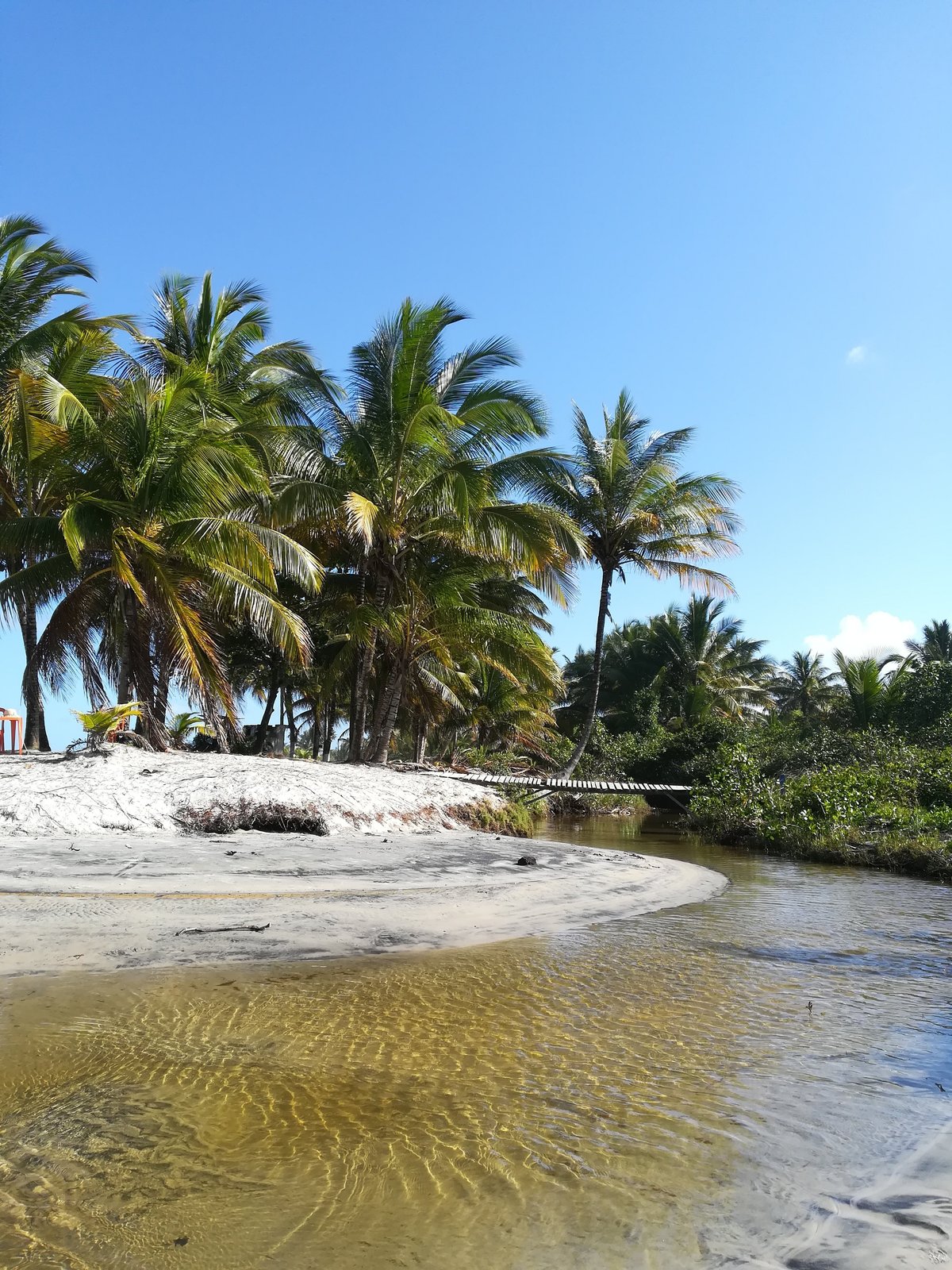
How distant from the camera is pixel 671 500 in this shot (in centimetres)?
2162

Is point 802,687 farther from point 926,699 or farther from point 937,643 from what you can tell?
point 926,699

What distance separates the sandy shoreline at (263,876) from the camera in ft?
17.5

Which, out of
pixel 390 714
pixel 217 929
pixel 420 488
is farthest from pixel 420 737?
pixel 217 929

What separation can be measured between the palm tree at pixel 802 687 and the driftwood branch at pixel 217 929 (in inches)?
1749

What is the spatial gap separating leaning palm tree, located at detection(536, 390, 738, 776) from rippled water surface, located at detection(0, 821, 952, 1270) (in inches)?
664

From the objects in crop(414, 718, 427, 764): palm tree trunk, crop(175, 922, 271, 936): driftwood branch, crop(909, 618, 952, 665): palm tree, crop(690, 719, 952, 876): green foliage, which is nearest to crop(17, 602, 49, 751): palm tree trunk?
crop(175, 922, 271, 936): driftwood branch

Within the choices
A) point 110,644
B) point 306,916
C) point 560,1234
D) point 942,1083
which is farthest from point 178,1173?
point 110,644

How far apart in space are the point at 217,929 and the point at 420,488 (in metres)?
11.9

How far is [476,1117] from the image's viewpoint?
3.08 m

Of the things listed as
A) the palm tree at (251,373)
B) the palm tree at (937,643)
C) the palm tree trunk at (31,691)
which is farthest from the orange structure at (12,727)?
the palm tree at (937,643)

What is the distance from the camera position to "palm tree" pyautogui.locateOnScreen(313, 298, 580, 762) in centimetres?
1605

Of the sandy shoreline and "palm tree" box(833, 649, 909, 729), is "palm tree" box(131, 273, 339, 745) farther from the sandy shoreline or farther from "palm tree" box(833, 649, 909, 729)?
"palm tree" box(833, 649, 909, 729)

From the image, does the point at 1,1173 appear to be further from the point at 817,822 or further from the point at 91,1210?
the point at 817,822

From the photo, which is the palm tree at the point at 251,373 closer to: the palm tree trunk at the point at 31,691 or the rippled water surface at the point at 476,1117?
the palm tree trunk at the point at 31,691
